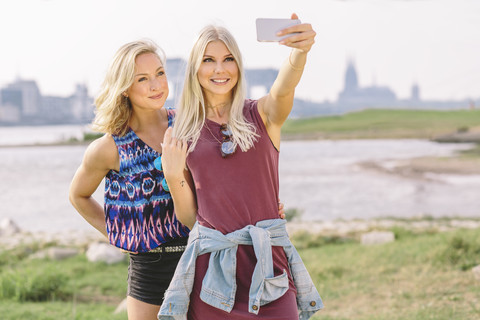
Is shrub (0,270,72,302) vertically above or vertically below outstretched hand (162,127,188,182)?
below

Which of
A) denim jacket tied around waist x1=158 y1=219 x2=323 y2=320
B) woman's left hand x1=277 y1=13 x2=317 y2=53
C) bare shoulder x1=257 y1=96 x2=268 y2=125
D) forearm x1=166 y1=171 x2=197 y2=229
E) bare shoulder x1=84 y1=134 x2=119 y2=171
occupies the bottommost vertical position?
denim jacket tied around waist x1=158 y1=219 x2=323 y2=320

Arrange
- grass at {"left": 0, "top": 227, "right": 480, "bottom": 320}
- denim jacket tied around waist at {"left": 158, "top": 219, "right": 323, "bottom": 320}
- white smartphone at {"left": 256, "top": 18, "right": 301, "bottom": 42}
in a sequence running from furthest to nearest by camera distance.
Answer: grass at {"left": 0, "top": 227, "right": 480, "bottom": 320} < denim jacket tied around waist at {"left": 158, "top": 219, "right": 323, "bottom": 320} < white smartphone at {"left": 256, "top": 18, "right": 301, "bottom": 42}

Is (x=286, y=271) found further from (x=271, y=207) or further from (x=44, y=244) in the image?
(x=44, y=244)

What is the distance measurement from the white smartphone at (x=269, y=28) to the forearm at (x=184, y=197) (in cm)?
58

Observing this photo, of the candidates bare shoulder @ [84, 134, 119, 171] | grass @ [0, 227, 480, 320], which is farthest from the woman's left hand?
grass @ [0, 227, 480, 320]

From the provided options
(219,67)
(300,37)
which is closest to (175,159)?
(219,67)

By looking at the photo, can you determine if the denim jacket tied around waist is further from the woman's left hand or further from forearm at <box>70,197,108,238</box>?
forearm at <box>70,197,108,238</box>

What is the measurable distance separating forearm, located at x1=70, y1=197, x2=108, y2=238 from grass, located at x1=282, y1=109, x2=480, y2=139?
138 feet

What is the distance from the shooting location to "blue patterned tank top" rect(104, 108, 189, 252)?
232cm

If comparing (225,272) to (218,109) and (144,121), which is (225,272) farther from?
(144,121)

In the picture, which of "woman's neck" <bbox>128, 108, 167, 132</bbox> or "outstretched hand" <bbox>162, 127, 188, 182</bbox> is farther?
"woman's neck" <bbox>128, 108, 167, 132</bbox>

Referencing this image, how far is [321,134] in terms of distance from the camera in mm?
48594

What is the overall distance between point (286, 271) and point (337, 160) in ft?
88.7

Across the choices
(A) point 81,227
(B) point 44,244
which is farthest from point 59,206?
(B) point 44,244
